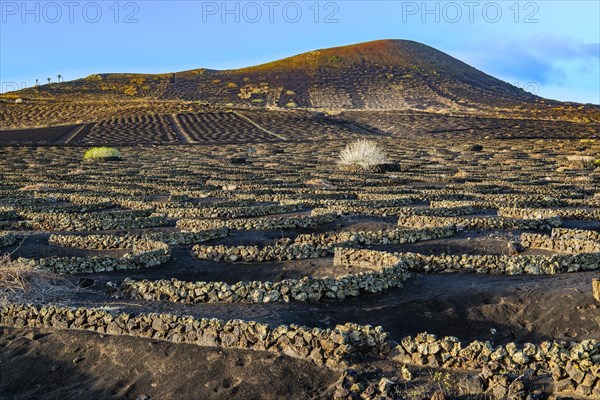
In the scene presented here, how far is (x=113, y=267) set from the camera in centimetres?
1513

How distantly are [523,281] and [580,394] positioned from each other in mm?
5826

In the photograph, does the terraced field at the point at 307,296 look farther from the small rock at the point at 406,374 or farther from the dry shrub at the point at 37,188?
the dry shrub at the point at 37,188

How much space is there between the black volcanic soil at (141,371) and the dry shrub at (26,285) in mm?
1698

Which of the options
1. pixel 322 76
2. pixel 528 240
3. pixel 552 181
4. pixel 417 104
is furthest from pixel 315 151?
pixel 322 76

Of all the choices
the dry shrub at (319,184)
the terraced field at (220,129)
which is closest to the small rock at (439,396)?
the dry shrub at (319,184)

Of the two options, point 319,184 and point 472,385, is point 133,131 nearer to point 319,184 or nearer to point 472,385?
point 319,184

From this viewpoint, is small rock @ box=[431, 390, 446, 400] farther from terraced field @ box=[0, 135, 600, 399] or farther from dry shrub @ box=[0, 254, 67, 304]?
dry shrub @ box=[0, 254, 67, 304]

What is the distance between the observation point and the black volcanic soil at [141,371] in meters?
8.81

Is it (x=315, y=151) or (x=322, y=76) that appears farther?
(x=322, y=76)

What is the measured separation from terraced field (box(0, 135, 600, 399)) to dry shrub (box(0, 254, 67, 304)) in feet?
0.21

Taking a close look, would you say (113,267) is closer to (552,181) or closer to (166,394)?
(166,394)

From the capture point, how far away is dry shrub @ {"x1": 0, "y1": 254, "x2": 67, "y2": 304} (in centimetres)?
1251

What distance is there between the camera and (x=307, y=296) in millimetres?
12016

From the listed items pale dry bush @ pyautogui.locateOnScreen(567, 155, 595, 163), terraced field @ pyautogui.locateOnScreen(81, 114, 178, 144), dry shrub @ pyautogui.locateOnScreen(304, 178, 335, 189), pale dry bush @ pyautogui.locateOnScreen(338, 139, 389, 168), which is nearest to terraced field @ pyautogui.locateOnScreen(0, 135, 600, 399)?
dry shrub @ pyautogui.locateOnScreen(304, 178, 335, 189)
